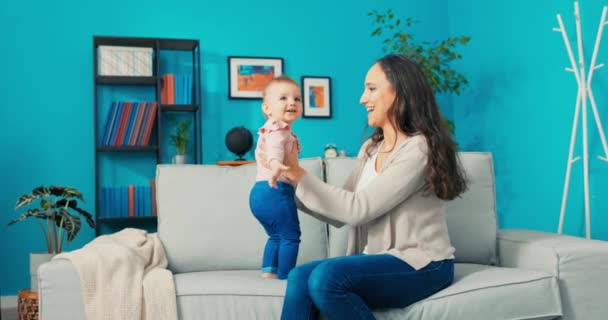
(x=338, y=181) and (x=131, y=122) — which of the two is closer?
(x=338, y=181)

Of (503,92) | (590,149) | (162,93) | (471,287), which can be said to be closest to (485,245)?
(471,287)

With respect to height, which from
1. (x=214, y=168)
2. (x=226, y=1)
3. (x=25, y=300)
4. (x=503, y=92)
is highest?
(x=226, y=1)

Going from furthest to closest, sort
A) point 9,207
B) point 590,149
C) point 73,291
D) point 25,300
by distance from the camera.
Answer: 1. point 9,207
2. point 590,149
3. point 25,300
4. point 73,291

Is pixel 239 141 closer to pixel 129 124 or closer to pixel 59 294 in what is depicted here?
pixel 129 124

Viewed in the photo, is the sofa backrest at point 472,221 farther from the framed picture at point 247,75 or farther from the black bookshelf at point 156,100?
the framed picture at point 247,75

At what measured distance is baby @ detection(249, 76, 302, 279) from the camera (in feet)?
6.86

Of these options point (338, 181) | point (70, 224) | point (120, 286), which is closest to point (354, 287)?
point (120, 286)

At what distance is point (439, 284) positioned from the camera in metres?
2.01

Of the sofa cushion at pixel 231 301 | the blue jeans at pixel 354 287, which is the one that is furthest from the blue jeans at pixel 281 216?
the blue jeans at pixel 354 287

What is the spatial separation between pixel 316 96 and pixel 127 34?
56.2 inches

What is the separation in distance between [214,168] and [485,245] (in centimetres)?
111

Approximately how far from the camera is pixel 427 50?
4.68m

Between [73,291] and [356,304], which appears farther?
[73,291]

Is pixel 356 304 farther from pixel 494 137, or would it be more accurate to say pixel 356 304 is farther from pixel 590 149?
pixel 494 137
